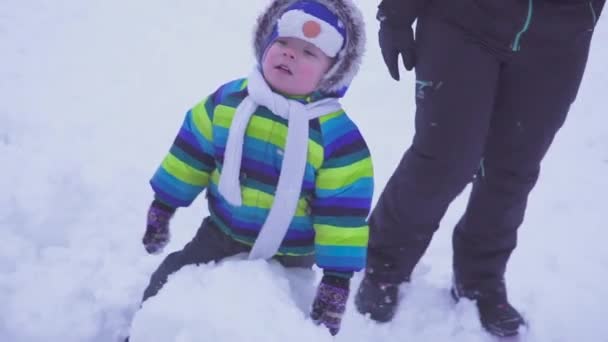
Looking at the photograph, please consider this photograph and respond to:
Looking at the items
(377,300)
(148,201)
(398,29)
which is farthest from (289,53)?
(148,201)

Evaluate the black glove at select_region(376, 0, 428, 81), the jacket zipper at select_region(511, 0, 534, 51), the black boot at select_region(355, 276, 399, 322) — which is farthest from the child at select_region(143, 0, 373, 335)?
the black boot at select_region(355, 276, 399, 322)

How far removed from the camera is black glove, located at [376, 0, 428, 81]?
69.9 inches

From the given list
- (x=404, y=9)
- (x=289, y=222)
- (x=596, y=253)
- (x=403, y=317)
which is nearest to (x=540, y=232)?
(x=596, y=253)

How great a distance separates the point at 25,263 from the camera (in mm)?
2051

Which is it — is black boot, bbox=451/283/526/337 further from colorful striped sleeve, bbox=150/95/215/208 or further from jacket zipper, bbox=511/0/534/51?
colorful striped sleeve, bbox=150/95/215/208

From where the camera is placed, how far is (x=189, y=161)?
5.35ft

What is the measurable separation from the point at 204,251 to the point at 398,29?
0.99m

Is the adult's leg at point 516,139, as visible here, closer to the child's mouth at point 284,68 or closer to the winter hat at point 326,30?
the winter hat at point 326,30

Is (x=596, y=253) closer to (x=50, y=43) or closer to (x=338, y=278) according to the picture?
(x=338, y=278)

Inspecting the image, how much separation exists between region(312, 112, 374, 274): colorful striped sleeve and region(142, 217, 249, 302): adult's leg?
1.08 feet

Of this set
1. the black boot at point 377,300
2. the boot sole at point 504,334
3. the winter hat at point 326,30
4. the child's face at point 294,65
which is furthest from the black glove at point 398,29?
the boot sole at point 504,334

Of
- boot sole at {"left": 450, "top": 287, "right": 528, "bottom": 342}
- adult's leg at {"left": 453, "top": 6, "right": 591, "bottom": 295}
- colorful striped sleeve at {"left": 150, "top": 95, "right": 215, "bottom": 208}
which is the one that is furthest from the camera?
boot sole at {"left": 450, "top": 287, "right": 528, "bottom": 342}

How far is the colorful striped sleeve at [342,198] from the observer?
1.53m

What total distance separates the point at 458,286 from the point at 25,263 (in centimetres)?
177
